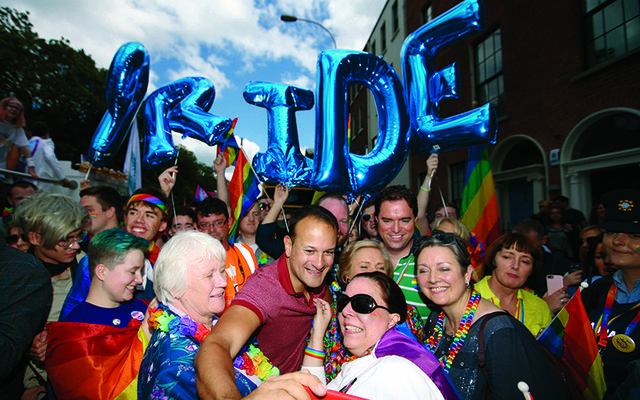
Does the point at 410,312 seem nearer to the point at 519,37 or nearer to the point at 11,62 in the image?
the point at 519,37

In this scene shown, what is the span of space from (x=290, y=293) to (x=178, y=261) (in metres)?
0.71

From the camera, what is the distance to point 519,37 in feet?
30.9

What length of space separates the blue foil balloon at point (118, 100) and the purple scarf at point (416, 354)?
2.91 meters

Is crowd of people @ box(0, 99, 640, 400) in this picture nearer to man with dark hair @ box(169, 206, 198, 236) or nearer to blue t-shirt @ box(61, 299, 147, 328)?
blue t-shirt @ box(61, 299, 147, 328)

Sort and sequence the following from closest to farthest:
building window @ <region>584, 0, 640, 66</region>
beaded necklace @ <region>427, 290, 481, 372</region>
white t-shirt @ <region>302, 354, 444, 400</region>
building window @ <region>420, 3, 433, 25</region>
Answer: white t-shirt @ <region>302, 354, 444, 400</region>
beaded necklace @ <region>427, 290, 481, 372</region>
building window @ <region>584, 0, 640, 66</region>
building window @ <region>420, 3, 433, 25</region>

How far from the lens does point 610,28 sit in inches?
278

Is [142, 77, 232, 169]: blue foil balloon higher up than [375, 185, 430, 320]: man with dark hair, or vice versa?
[142, 77, 232, 169]: blue foil balloon

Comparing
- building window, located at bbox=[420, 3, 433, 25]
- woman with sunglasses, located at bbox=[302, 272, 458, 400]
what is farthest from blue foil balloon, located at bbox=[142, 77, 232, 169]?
building window, located at bbox=[420, 3, 433, 25]

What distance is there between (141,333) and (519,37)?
37.0ft

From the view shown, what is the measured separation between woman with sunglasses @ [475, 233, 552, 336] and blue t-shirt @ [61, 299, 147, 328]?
2624 mm

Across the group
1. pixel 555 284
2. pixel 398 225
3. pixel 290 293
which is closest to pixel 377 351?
pixel 290 293

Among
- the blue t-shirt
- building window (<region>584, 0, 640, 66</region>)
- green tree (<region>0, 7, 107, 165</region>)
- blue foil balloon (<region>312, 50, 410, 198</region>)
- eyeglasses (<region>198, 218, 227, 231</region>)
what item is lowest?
A: the blue t-shirt

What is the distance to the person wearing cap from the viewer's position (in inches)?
79.6

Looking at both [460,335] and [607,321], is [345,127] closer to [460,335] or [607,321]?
[460,335]
